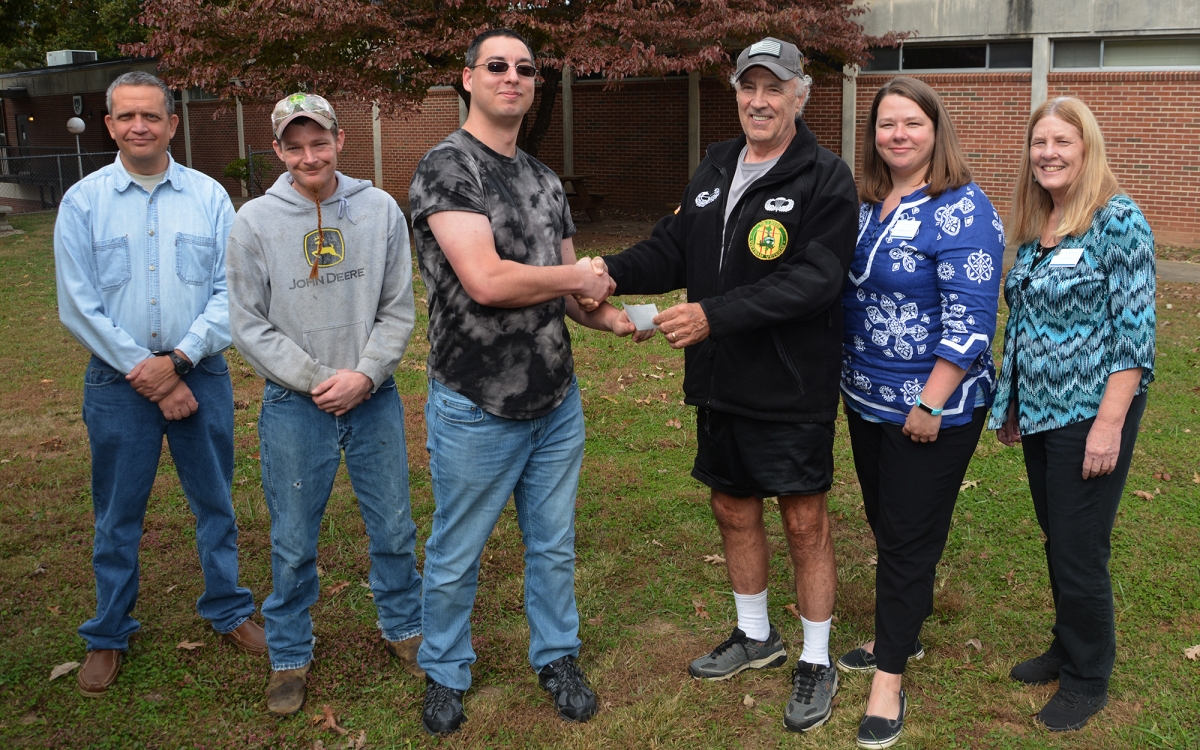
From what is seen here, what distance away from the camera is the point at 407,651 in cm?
394

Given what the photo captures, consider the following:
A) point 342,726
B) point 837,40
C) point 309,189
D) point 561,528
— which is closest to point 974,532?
point 561,528

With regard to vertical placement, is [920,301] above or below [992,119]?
below

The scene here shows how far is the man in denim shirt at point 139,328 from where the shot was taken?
3.62 m

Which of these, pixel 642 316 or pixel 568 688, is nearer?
pixel 642 316

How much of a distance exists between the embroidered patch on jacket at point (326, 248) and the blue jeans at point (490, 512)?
1.86 feet

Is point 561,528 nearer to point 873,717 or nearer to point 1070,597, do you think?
point 873,717

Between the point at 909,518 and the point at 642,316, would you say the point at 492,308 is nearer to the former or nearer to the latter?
the point at 642,316

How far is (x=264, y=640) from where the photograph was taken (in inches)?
160

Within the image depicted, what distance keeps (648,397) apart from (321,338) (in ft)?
14.2

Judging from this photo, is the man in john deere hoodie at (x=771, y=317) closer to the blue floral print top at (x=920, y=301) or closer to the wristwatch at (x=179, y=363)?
the blue floral print top at (x=920, y=301)

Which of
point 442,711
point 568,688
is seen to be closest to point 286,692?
point 442,711

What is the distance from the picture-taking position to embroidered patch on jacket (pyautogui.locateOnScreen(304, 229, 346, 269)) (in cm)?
346

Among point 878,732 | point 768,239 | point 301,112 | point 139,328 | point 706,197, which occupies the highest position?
point 301,112

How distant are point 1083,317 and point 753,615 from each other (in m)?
1.64
